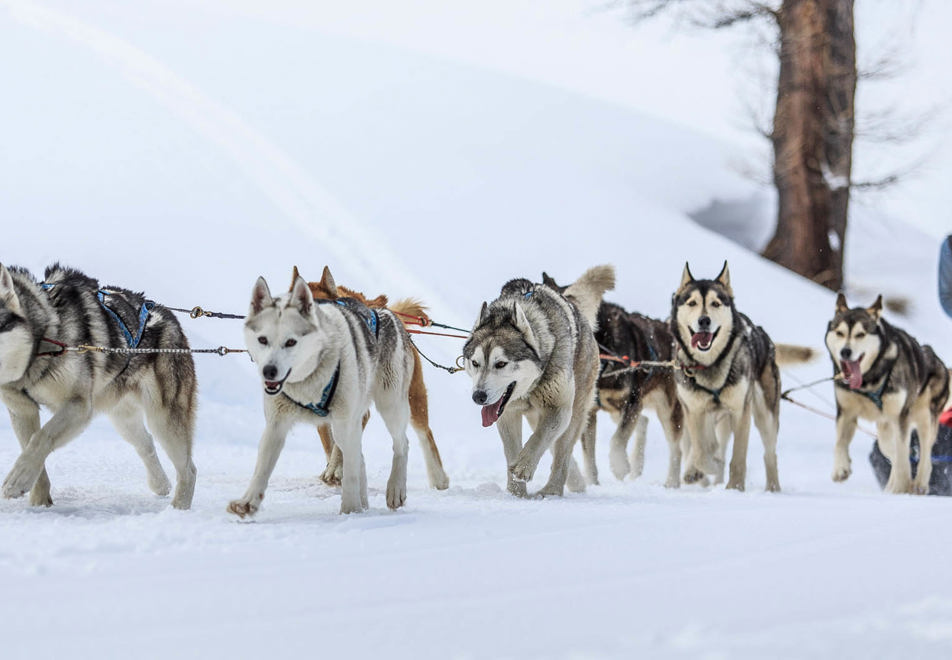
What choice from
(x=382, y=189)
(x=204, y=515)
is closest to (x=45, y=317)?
(x=204, y=515)

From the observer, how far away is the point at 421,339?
380 inches

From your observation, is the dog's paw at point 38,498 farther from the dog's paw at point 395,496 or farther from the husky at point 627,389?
the husky at point 627,389

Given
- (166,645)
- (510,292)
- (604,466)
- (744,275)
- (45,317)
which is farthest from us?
(744,275)

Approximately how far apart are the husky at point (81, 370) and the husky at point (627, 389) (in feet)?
8.77

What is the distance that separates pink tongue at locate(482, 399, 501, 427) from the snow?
0.35 meters

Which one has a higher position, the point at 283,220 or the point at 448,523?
the point at 283,220

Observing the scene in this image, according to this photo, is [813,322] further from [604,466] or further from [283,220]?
[283,220]

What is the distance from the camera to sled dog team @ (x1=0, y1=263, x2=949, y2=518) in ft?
12.4

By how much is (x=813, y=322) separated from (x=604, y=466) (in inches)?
192

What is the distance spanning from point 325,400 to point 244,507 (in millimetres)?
475

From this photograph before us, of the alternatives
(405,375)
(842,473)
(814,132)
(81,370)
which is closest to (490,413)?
(405,375)

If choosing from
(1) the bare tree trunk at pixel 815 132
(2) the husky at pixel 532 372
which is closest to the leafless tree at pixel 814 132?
(1) the bare tree trunk at pixel 815 132

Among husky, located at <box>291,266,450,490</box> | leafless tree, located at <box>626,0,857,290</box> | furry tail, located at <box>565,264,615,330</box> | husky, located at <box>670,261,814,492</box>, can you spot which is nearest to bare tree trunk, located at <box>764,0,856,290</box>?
leafless tree, located at <box>626,0,857,290</box>

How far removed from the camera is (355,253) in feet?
36.2
